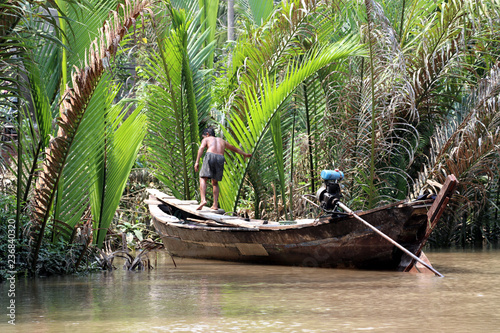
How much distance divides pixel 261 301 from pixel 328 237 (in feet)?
8.07

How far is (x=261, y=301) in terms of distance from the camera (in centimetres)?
547

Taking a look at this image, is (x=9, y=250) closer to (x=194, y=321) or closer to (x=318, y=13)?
(x=194, y=321)

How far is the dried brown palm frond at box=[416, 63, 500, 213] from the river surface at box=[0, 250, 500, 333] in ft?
5.86

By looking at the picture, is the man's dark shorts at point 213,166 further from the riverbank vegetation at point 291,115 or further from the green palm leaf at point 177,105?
the green palm leaf at point 177,105

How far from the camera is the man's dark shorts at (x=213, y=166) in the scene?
9930mm

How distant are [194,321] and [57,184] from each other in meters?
2.95

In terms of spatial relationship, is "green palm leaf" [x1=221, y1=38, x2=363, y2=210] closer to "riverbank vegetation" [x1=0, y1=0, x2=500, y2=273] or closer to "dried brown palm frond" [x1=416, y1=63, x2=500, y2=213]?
"riverbank vegetation" [x1=0, y1=0, x2=500, y2=273]

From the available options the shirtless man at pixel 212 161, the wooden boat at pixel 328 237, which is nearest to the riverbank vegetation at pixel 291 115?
the shirtless man at pixel 212 161

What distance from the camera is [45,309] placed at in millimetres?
5184

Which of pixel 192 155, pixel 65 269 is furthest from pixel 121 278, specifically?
pixel 192 155

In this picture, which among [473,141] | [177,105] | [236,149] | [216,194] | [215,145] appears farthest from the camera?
[177,105]

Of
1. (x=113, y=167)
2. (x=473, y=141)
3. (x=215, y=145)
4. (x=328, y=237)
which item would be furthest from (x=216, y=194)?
(x=473, y=141)

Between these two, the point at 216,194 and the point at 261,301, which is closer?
the point at 261,301

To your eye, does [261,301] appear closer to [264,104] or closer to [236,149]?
[264,104]
